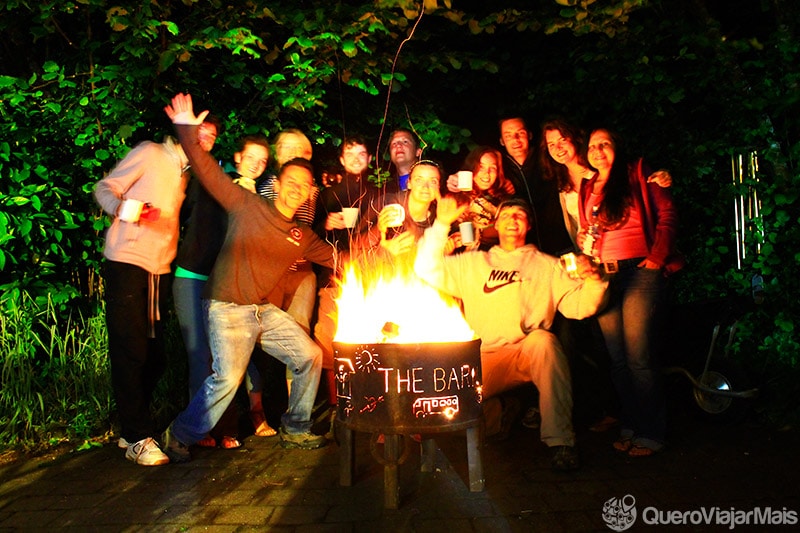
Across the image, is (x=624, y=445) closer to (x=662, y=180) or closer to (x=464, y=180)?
(x=662, y=180)

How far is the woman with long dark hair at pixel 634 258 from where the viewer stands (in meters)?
5.02

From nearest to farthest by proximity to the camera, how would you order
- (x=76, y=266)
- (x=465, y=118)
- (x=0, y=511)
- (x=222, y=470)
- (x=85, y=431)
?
(x=0, y=511), (x=222, y=470), (x=85, y=431), (x=76, y=266), (x=465, y=118)

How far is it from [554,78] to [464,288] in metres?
5.30

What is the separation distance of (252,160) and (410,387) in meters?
2.53

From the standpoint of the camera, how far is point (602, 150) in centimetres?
517

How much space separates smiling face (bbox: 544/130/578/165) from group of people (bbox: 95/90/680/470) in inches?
10.5

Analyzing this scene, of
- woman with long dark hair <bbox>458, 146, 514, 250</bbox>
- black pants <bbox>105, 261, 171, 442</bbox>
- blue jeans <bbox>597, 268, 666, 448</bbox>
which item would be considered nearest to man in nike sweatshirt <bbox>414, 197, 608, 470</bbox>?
blue jeans <bbox>597, 268, 666, 448</bbox>

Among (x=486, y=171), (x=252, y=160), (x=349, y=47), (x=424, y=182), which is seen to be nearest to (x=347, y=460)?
(x=424, y=182)

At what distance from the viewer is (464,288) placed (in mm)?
5172

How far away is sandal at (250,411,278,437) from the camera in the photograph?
19.1ft

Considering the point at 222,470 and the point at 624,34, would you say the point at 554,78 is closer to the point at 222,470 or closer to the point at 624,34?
the point at 624,34

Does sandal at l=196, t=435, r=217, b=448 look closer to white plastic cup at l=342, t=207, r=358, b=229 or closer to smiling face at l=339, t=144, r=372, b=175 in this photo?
white plastic cup at l=342, t=207, r=358, b=229

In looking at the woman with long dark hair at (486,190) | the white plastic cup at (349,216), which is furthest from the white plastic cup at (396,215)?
the woman with long dark hair at (486,190)

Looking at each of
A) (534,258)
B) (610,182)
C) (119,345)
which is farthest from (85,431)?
(610,182)
